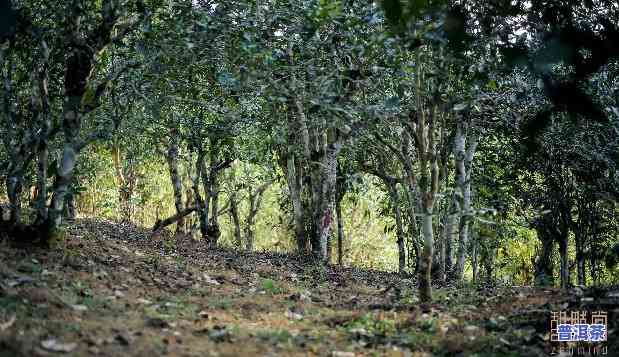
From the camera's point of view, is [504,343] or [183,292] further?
[183,292]

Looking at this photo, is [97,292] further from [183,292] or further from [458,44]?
[458,44]

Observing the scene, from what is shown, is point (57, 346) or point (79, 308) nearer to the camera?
point (57, 346)

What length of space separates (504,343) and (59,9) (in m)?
9.20

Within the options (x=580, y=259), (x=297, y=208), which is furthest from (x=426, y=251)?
(x=580, y=259)

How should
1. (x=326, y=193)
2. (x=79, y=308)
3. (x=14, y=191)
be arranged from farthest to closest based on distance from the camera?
1. (x=326, y=193)
2. (x=14, y=191)
3. (x=79, y=308)

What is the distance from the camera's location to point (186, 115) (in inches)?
653

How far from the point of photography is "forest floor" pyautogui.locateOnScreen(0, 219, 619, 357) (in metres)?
6.03

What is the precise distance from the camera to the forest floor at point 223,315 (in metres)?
6.03

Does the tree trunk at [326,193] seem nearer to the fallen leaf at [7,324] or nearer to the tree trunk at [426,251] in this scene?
the tree trunk at [426,251]

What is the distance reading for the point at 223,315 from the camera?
27.4 ft

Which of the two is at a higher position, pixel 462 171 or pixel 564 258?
pixel 462 171

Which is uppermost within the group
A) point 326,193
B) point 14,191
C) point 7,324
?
point 326,193

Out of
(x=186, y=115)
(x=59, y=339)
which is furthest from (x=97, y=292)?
(x=186, y=115)

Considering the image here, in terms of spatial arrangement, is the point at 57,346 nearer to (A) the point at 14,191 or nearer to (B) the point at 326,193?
(A) the point at 14,191
